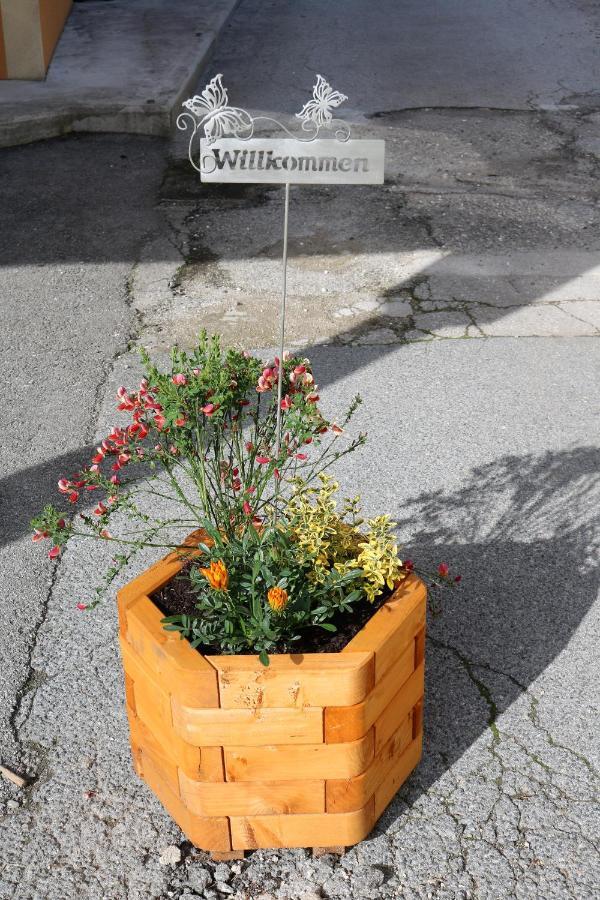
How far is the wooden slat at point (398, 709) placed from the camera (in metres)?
2.83

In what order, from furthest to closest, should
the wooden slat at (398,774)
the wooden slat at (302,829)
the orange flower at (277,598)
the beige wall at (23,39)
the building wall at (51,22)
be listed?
the building wall at (51,22)
the beige wall at (23,39)
the wooden slat at (398,774)
the wooden slat at (302,829)
the orange flower at (277,598)

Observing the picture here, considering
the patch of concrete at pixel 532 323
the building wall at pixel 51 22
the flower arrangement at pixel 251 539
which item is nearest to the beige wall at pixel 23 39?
the building wall at pixel 51 22

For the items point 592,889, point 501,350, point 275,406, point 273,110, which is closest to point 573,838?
point 592,889

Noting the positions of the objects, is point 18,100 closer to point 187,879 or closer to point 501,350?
point 501,350

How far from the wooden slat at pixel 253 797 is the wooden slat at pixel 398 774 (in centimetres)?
21

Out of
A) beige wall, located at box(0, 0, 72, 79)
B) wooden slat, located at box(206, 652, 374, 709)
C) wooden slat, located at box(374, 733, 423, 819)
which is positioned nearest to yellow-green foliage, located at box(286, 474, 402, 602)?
wooden slat, located at box(206, 652, 374, 709)

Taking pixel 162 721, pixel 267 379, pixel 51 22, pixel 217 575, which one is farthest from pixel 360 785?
pixel 51 22

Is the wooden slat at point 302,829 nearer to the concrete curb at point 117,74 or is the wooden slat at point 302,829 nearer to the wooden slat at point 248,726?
the wooden slat at point 248,726

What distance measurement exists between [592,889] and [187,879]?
1134mm

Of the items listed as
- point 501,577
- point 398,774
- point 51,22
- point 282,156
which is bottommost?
point 51,22

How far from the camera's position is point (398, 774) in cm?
304

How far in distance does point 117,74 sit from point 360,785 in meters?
9.62

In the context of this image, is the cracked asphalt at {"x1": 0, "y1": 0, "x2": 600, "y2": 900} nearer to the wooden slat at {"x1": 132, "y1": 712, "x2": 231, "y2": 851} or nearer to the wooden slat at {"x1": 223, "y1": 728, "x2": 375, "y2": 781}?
the wooden slat at {"x1": 132, "y1": 712, "x2": 231, "y2": 851}

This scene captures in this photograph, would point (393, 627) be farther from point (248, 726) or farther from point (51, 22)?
point (51, 22)
